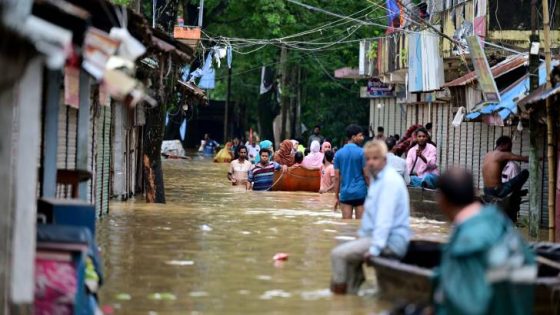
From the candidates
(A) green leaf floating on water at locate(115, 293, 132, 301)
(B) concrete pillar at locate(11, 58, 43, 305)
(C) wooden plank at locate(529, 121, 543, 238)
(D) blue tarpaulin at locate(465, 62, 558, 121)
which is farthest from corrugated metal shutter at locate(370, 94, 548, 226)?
(B) concrete pillar at locate(11, 58, 43, 305)

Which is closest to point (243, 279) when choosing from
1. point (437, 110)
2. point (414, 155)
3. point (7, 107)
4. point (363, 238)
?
point (363, 238)

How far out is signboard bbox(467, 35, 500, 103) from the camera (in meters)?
19.3

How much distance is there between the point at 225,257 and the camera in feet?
47.8

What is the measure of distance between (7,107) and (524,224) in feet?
44.1

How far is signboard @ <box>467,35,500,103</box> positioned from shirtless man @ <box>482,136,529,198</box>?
0.88 metres

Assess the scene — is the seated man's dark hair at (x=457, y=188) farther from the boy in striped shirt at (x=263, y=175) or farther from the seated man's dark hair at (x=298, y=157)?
the seated man's dark hair at (x=298, y=157)

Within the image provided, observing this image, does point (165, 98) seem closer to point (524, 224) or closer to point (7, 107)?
point (524, 224)

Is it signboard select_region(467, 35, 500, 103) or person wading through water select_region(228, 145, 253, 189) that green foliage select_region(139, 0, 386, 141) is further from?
signboard select_region(467, 35, 500, 103)

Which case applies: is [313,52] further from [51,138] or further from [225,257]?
[51,138]

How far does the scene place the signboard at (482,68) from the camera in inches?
759

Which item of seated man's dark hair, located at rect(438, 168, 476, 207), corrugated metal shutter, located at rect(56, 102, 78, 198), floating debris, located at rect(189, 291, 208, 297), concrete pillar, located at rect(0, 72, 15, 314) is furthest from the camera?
corrugated metal shutter, located at rect(56, 102, 78, 198)

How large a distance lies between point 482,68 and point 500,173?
69.8 inches

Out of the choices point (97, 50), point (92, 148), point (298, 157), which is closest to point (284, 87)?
point (298, 157)

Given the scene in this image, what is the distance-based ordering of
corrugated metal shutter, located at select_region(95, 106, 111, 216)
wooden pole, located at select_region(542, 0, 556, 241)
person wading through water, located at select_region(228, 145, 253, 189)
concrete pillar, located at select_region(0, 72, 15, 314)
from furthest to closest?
person wading through water, located at select_region(228, 145, 253, 189) → corrugated metal shutter, located at select_region(95, 106, 111, 216) → wooden pole, located at select_region(542, 0, 556, 241) → concrete pillar, located at select_region(0, 72, 15, 314)
